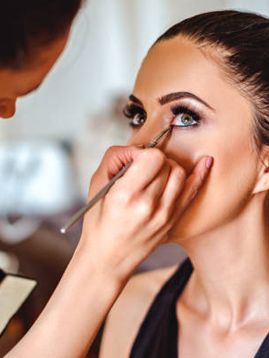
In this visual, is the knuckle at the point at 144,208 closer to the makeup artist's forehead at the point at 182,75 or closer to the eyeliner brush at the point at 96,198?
the eyeliner brush at the point at 96,198

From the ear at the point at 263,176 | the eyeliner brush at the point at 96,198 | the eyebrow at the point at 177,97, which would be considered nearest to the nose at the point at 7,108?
the eyeliner brush at the point at 96,198

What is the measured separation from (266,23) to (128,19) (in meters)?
0.33

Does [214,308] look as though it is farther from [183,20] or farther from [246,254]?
[183,20]

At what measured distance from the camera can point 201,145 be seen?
0.74 m

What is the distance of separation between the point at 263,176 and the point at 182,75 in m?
0.19

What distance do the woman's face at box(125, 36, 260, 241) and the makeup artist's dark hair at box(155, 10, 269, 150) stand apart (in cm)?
1

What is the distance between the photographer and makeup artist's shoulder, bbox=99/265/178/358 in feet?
3.18

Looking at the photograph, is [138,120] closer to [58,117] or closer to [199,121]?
[199,121]

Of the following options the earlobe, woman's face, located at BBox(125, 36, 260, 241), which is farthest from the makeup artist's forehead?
the earlobe

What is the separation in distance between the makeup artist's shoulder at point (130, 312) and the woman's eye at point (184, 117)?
1.26 feet

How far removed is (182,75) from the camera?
2.43ft

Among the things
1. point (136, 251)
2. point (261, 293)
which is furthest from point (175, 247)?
point (136, 251)

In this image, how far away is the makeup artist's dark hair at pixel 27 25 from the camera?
0.47 m

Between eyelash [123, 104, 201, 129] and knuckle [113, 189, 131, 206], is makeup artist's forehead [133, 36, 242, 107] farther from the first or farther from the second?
knuckle [113, 189, 131, 206]
